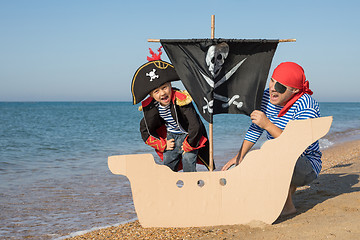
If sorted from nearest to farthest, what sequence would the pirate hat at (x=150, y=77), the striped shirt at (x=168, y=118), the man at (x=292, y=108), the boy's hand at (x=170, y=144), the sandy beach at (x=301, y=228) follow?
1. the sandy beach at (x=301, y=228)
2. the man at (x=292, y=108)
3. the pirate hat at (x=150, y=77)
4. the striped shirt at (x=168, y=118)
5. the boy's hand at (x=170, y=144)

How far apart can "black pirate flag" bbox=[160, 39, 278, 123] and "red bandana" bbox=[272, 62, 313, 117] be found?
0.13 metres

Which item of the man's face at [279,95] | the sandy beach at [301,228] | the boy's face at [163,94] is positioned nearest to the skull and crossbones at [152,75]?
the boy's face at [163,94]

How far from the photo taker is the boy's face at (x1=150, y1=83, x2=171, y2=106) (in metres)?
3.51

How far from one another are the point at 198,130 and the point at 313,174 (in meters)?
1.17

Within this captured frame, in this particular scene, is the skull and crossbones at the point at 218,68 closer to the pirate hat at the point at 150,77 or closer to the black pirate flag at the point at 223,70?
the black pirate flag at the point at 223,70

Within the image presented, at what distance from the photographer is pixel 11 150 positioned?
11039mm

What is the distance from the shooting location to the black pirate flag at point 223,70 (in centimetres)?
342

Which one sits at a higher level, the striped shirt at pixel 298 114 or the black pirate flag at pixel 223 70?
the black pirate flag at pixel 223 70

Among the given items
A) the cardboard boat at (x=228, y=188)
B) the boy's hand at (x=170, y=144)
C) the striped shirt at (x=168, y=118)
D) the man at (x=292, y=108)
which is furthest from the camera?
the boy's hand at (x=170, y=144)

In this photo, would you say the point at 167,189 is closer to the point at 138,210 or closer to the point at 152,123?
the point at 138,210

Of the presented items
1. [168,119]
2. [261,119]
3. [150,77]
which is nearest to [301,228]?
[261,119]

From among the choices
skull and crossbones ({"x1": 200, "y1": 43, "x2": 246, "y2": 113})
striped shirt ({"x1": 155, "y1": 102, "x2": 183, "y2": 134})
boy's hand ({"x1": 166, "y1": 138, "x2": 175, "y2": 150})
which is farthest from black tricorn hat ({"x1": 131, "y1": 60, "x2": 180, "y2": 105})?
boy's hand ({"x1": 166, "y1": 138, "x2": 175, "y2": 150})

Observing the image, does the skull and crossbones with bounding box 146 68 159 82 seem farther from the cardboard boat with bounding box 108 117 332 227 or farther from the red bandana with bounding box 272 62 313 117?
the red bandana with bounding box 272 62 313 117

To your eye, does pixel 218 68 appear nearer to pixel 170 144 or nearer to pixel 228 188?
pixel 170 144
